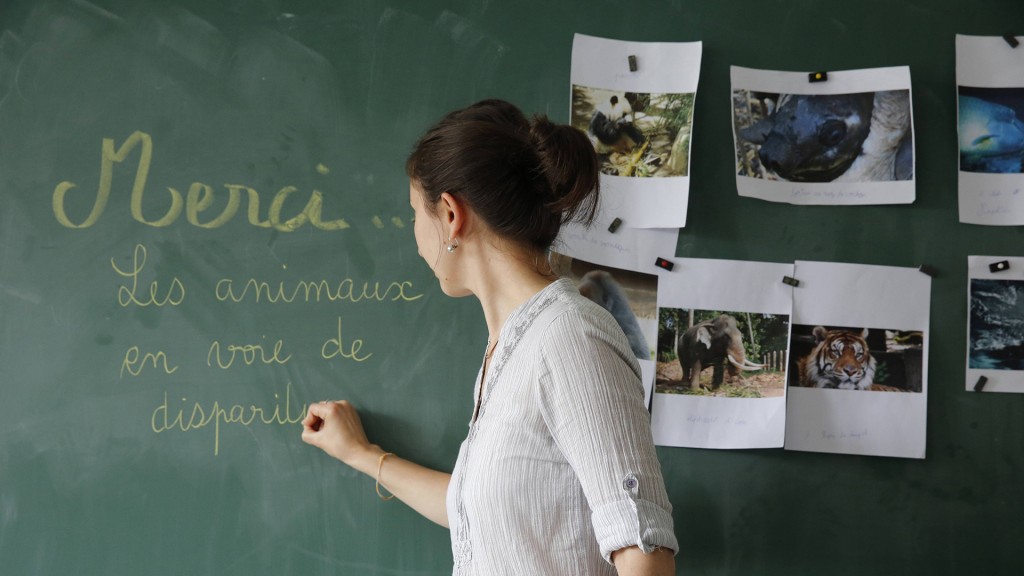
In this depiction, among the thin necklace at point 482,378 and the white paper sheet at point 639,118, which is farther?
the white paper sheet at point 639,118

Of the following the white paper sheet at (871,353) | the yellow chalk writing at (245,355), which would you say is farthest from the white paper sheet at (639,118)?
the yellow chalk writing at (245,355)

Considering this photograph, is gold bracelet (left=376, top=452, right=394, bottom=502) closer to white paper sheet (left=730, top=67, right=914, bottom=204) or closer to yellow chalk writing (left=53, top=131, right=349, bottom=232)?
yellow chalk writing (left=53, top=131, right=349, bottom=232)

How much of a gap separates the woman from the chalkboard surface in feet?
1.12

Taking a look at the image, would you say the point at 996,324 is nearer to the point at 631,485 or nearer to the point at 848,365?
the point at 848,365

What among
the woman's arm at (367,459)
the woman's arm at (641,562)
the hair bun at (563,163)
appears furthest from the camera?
the woman's arm at (367,459)

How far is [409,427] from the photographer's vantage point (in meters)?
1.32

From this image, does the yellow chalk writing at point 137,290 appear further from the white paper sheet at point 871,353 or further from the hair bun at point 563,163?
the white paper sheet at point 871,353

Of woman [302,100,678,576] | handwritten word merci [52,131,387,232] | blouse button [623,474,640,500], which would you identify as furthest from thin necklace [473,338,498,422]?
handwritten word merci [52,131,387,232]

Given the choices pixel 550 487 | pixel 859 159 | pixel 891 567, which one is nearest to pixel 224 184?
pixel 550 487

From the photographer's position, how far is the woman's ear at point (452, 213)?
0.96 meters

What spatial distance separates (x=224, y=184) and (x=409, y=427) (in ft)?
1.64

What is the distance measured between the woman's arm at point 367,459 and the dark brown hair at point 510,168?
474 millimetres

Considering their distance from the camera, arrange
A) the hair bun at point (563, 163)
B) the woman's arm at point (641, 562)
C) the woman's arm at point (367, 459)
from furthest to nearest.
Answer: the woman's arm at point (367, 459)
the hair bun at point (563, 163)
the woman's arm at point (641, 562)

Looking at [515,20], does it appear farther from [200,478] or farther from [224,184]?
[200,478]
